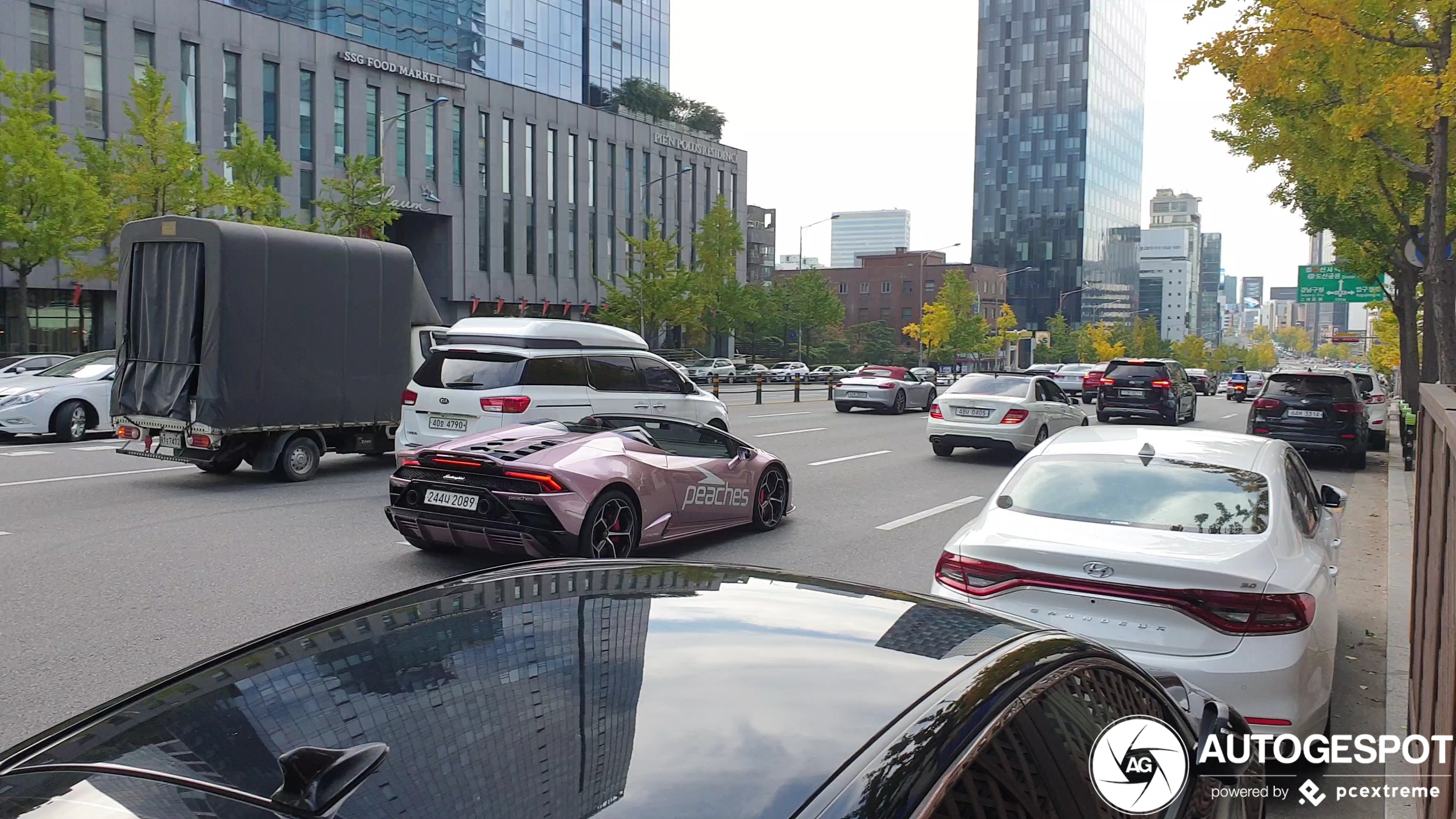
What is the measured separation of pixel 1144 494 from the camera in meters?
5.79

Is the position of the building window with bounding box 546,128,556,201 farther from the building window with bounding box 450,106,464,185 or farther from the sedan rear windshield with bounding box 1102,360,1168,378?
the sedan rear windshield with bounding box 1102,360,1168,378

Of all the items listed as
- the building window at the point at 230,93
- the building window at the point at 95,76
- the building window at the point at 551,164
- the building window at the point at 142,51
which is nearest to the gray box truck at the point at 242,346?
the building window at the point at 95,76

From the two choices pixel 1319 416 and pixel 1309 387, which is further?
pixel 1309 387

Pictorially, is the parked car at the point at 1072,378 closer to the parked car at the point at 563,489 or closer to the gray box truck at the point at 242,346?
the gray box truck at the point at 242,346

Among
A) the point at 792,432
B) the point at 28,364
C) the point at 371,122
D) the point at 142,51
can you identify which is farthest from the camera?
the point at 371,122

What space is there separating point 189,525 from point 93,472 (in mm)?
4565

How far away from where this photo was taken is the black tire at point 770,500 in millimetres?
10883

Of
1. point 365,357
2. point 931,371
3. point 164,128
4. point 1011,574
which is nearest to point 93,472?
→ point 365,357

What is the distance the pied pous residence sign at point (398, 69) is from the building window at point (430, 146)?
142cm

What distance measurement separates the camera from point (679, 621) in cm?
235

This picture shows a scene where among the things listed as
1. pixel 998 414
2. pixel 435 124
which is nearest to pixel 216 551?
pixel 998 414

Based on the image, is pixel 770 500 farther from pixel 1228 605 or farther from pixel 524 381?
pixel 1228 605

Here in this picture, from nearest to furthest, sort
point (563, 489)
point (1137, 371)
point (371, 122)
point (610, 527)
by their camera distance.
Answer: point (563, 489)
point (610, 527)
point (1137, 371)
point (371, 122)

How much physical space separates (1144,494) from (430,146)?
5438cm
